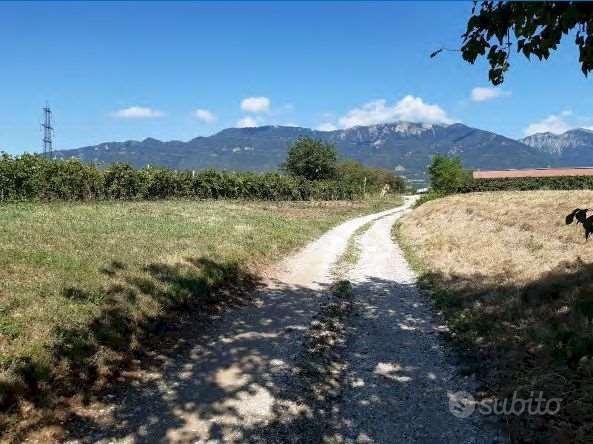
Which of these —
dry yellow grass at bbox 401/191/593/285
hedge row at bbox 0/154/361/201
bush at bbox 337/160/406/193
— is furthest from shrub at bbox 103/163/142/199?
bush at bbox 337/160/406/193

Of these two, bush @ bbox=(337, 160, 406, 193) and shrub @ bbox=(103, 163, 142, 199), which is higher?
bush @ bbox=(337, 160, 406, 193)

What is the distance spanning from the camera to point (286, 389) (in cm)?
827

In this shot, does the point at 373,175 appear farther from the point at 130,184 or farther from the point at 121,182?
the point at 121,182

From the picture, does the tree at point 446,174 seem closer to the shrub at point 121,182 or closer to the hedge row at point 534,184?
the hedge row at point 534,184

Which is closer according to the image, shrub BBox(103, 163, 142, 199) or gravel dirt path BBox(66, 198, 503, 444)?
gravel dirt path BBox(66, 198, 503, 444)

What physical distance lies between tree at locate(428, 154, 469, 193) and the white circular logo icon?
61463mm

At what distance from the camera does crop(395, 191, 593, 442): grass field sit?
6.77 meters

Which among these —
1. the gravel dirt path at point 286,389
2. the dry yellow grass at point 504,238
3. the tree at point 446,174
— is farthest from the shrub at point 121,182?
the tree at point 446,174

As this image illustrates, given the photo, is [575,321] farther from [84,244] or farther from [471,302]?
[84,244]

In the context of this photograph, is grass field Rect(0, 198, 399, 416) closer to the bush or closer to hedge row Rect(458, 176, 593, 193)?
hedge row Rect(458, 176, 593, 193)

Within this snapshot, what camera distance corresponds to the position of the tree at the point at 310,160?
88.5 metres

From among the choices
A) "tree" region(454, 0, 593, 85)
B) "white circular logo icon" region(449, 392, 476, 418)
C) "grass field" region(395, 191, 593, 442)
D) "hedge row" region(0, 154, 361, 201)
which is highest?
"tree" region(454, 0, 593, 85)

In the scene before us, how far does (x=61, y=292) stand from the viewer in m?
11.0

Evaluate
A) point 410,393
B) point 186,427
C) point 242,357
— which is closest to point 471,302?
point 410,393
